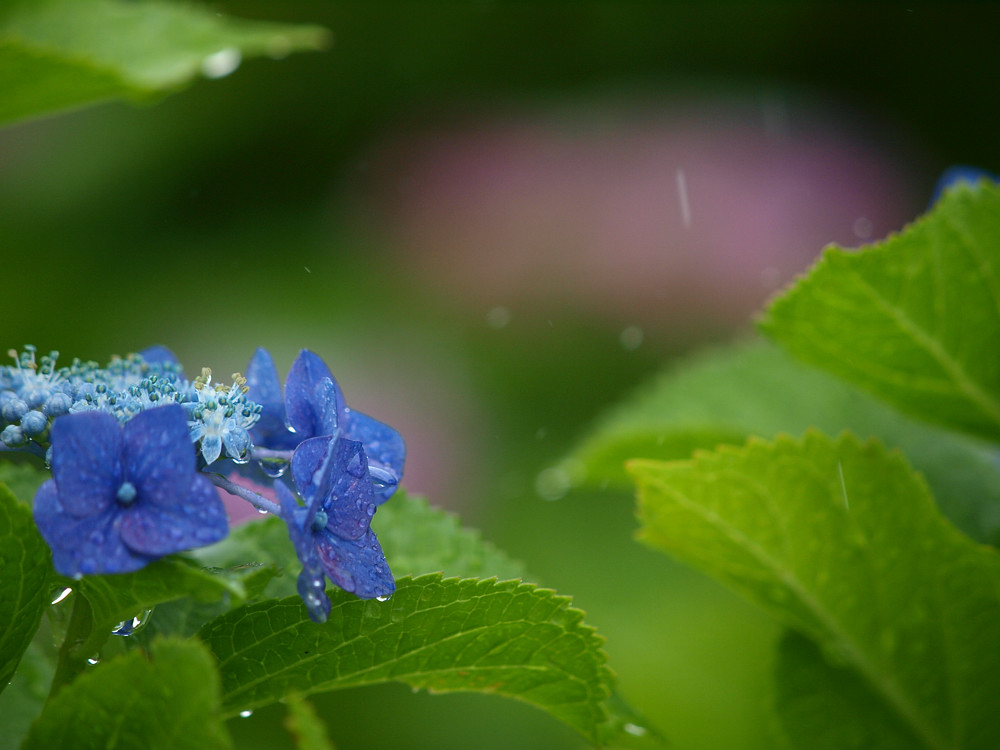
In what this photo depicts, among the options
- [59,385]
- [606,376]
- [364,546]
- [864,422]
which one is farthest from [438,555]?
[606,376]

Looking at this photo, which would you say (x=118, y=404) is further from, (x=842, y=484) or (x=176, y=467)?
(x=842, y=484)

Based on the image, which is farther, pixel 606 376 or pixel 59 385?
pixel 606 376

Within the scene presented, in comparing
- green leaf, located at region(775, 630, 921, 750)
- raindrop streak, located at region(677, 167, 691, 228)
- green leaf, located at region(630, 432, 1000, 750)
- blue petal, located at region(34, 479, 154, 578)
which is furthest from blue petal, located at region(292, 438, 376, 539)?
raindrop streak, located at region(677, 167, 691, 228)

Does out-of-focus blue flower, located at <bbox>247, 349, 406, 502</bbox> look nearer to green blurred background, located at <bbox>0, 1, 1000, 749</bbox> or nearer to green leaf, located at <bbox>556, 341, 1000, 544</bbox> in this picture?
green leaf, located at <bbox>556, 341, 1000, 544</bbox>

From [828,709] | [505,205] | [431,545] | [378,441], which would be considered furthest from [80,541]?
[505,205]

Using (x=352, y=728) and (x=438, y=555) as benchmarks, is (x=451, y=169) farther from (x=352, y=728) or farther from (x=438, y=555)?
(x=438, y=555)

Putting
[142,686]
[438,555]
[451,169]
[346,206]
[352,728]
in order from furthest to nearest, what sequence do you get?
1. [451,169]
2. [346,206]
3. [352,728]
4. [438,555]
5. [142,686]

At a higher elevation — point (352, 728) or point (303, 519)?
point (352, 728)
